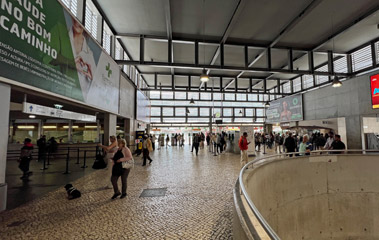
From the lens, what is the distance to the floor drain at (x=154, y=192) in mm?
4578

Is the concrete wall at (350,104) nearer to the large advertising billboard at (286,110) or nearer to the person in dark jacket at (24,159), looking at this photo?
the large advertising billboard at (286,110)

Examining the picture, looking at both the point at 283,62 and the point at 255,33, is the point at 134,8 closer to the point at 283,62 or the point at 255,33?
the point at 255,33

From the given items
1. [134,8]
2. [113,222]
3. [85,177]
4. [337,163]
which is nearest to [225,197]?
[113,222]

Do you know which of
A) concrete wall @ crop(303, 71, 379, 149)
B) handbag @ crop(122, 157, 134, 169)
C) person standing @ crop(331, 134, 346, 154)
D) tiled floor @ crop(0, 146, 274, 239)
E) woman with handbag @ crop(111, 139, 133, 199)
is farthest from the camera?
concrete wall @ crop(303, 71, 379, 149)

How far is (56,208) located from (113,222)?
1.58 meters

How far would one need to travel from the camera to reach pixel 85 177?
21.3ft

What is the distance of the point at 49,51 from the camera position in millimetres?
4547

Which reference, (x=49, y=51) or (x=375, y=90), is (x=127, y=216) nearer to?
(x=49, y=51)

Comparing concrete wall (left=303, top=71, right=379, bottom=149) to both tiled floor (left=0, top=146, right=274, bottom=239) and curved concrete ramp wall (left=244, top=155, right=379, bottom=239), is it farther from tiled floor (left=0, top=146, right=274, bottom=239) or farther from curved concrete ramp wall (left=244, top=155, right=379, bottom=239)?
tiled floor (left=0, top=146, right=274, bottom=239)

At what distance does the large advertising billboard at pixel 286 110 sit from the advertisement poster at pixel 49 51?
599 inches

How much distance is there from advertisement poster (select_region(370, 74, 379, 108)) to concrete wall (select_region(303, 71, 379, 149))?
193mm

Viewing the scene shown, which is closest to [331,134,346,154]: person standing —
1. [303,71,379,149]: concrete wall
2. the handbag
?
[303,71,379,149]: concrete wall

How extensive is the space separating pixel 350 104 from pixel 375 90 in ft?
4.91

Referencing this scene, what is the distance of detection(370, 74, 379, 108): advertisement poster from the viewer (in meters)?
9.31
